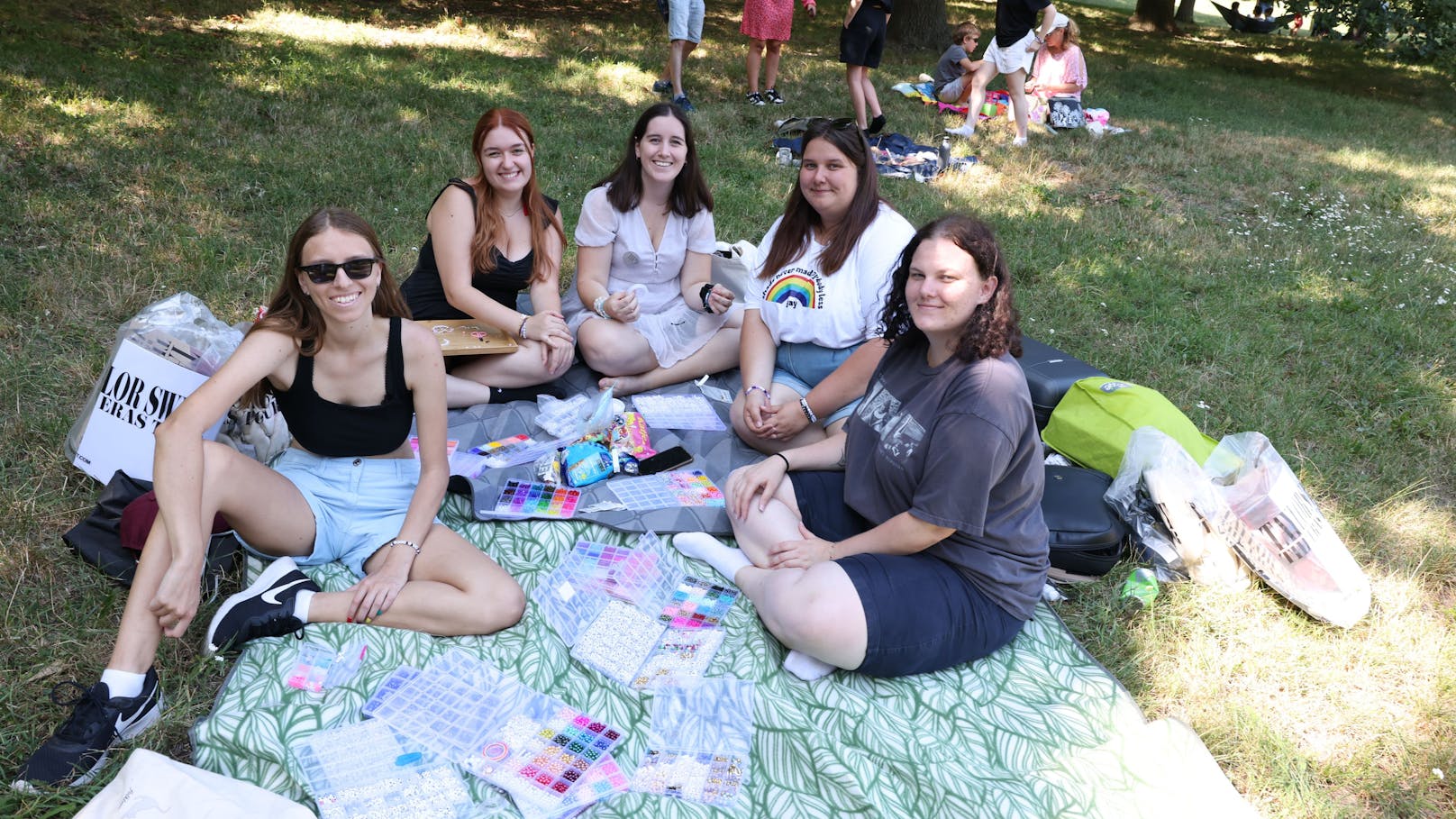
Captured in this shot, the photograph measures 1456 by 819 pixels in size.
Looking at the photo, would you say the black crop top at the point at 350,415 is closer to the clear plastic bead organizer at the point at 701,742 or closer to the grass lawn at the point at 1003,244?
the grass lawn at the point at 1003,244

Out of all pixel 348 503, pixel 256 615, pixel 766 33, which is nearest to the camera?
pixel 256 615

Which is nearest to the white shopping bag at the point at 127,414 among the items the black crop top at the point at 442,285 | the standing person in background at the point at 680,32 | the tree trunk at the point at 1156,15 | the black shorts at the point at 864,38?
the black crop top at the point at 442,285

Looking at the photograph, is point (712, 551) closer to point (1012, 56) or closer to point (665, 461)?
point (665, 461)

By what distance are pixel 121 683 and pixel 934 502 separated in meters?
2.23

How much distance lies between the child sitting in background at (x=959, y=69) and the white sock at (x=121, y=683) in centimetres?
935

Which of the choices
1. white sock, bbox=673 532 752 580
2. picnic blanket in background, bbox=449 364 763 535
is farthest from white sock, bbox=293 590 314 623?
white sock, bbox=673 532 752 580

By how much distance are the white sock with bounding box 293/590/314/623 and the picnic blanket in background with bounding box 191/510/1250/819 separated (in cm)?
5

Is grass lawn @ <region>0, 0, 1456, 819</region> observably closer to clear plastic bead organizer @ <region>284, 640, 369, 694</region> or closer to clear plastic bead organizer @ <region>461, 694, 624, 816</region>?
clear plastic bead organizer @ <region>284, 640, 369, 694</region>

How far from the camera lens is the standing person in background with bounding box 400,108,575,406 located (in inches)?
165

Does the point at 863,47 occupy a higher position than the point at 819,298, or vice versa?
the point at 863,47

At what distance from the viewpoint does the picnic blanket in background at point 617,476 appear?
11.7ft

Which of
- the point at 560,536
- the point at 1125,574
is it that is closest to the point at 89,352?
the point at 560,536

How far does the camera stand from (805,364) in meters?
4.11

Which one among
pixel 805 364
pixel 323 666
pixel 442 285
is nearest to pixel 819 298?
pixel 805 364
